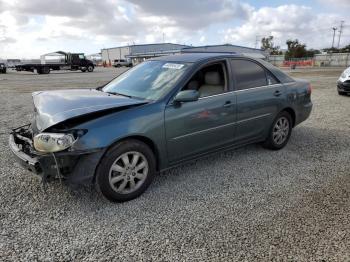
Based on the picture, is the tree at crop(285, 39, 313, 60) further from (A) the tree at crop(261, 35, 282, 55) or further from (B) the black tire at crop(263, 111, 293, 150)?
(B) the black tire at crop(263, 111, 293, 150)

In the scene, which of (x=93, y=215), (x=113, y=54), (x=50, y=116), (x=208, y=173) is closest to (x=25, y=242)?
(x=93, y=215)

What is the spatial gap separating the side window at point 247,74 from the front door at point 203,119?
22cm

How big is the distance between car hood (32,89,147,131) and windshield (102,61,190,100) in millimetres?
221

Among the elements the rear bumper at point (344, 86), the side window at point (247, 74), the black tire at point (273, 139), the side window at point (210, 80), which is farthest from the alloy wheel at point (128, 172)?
the rear bumper at point (344, 86)

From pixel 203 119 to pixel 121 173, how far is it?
49.3 inches

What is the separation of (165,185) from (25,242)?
66.5 inches

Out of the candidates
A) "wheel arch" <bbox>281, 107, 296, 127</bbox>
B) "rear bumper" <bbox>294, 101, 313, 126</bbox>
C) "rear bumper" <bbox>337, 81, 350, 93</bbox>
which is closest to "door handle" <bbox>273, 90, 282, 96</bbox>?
"wheel arch" <bbox>281, 107, 296, 127</bbox>

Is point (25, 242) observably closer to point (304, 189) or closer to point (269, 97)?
point (304, 189)

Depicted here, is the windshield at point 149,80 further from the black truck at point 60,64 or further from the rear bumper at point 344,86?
the black truck at point 60,64

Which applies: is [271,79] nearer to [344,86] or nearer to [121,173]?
[121,173]

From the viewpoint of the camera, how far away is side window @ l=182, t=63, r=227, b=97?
4.05m

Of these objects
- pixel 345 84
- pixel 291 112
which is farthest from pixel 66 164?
pixel 345 84

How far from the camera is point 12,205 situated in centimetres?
335

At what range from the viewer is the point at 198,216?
3.17 m
